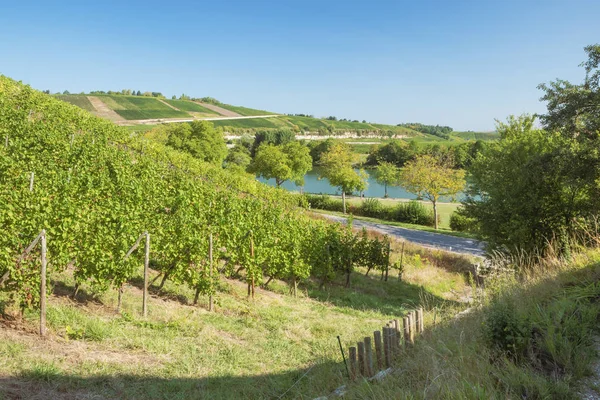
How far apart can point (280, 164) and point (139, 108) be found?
73.2 metres

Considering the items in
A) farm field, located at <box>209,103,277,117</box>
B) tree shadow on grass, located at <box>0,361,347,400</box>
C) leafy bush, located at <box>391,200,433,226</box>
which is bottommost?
leafy bush, located at <box>391,200,433,226</box>

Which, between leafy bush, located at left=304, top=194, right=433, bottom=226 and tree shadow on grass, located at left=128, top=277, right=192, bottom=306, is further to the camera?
leafy bush, located at left=304, top=194, right=433, bottom=226

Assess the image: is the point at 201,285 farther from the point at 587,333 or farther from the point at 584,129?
the point at 584,129

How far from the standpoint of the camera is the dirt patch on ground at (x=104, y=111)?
287 ft

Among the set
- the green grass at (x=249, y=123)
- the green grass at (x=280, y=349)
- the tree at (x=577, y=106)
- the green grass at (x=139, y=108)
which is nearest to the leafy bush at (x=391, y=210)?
the tree at (x=577, y=106)

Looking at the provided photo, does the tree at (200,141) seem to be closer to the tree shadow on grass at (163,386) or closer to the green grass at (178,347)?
the green grass at (178,347)

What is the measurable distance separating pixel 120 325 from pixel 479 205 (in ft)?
55.4

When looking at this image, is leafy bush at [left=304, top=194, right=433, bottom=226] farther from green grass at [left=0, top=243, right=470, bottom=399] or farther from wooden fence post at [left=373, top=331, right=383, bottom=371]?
wooden fence post at [left=373, top=331, right=383, bottom=371]

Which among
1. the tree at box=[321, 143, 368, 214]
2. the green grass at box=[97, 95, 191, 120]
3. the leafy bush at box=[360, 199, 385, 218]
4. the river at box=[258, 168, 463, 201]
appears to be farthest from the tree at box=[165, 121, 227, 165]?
the green grass at box=[97, 95, 191, 120]

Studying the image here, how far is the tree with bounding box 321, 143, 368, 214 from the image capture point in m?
45.8

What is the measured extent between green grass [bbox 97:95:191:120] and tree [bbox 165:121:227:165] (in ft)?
→ 166

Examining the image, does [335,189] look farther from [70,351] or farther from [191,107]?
[70,351]

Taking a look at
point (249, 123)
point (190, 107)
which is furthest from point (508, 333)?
point (249, 123)

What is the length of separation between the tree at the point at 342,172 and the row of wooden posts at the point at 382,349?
3885cm
